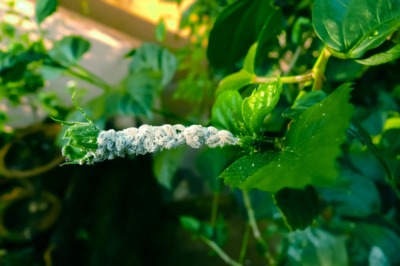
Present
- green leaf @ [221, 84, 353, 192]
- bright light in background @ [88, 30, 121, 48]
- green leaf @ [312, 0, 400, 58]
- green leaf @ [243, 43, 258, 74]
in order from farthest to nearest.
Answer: bright light in background @ [88, 30, 121, 48], green leaf @ [243, 43, 258, 74], green leaf @ [312, 0, 400, 58], green leaf @ [221, 84, 353, 192]

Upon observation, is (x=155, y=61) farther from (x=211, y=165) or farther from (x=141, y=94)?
(x=211, y=165)

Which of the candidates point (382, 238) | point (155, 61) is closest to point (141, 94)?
point (155, 61)

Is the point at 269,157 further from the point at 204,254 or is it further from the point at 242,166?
the point at 204,254

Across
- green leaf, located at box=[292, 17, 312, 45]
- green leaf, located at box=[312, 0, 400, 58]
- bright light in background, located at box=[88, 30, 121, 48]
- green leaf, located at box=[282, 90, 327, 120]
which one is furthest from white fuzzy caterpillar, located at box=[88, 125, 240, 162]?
bright light in background, located at box=[88, 30, 121, 48]

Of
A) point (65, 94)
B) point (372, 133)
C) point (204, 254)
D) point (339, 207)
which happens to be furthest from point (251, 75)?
point (65, 94)

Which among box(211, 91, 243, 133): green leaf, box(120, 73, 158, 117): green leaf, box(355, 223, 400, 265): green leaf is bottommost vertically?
box(355, 223, 400, 265): green leaf

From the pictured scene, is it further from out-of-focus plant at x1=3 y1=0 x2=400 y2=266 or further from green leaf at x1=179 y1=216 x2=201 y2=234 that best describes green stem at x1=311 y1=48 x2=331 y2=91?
green leaf at x1=179 y1=216 x2=201 y2=234
